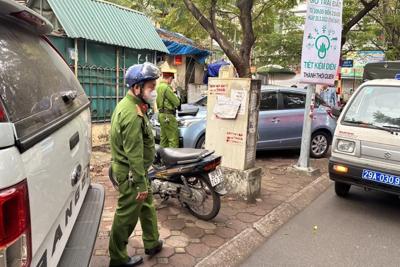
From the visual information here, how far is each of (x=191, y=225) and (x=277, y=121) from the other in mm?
3661

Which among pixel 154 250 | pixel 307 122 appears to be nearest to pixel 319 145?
pixel 307 122

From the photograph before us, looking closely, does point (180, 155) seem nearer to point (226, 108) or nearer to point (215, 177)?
point (215, 177)

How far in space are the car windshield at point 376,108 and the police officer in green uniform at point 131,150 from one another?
308 centimetres

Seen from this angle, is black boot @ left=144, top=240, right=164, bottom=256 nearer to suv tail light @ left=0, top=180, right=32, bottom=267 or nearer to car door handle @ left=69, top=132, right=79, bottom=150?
car door handle @ left=69, top=132, right=79, bottom=150

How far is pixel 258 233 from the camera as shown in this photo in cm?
368

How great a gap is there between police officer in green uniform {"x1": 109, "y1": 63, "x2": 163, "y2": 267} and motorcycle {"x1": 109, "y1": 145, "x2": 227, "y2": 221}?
93cm

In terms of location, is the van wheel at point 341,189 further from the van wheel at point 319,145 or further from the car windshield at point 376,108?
the van wheel at point 319,145

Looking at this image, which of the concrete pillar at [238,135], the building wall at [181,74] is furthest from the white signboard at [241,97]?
the building wall at [181,74]

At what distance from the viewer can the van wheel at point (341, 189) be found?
4934 millimetres

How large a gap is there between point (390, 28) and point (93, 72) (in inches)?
539

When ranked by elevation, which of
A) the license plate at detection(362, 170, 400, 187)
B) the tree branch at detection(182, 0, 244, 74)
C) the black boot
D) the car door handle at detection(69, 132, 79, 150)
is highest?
the tree branch at detection(182, 0, 244, 74)

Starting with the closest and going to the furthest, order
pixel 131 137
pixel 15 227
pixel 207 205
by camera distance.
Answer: pixel 15 227 → pixel 131 137 → pixel 207 205

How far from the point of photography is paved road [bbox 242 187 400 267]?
3221 mm

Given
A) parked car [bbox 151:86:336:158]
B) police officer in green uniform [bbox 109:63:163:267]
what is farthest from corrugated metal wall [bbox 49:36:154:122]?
police officer in green uniform [bbox 109:63:163:267]
